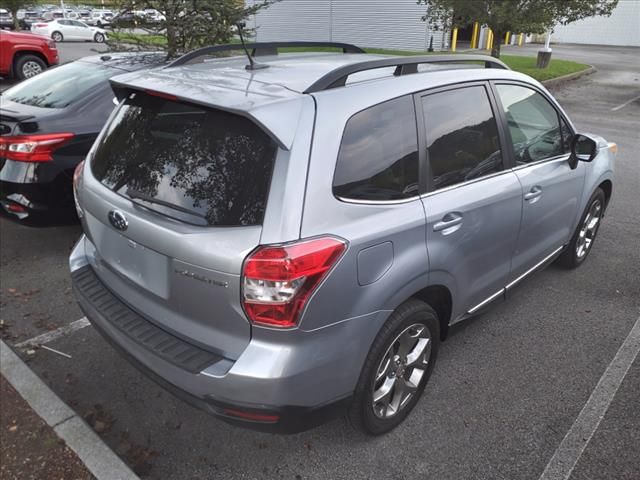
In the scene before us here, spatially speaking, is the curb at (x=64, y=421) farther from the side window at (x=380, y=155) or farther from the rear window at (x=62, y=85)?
the rear window at (x=62, y=85)

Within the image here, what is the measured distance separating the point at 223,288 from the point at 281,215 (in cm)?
36

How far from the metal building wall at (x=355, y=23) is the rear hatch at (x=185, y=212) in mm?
23439

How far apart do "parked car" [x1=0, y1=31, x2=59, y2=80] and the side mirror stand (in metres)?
12.4

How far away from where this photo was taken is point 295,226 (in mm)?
2000

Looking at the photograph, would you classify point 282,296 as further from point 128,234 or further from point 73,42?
point 73,42

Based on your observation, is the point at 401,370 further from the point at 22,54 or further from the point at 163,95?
the point at 22,54

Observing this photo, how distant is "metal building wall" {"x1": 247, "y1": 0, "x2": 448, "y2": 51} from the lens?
2556 cm

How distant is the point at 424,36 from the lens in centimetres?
2534

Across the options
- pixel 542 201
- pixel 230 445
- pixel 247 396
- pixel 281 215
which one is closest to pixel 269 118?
pixel 281 215

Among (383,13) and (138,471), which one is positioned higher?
(383,13)

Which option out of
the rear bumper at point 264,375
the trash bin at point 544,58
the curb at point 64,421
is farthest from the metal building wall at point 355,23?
the rear bumper at point 264,375

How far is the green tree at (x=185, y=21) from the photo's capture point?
648 centimetres

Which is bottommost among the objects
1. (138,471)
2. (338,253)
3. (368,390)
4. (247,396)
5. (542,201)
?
(138,471)

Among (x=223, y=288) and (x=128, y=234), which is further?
(x=128, y=234)
